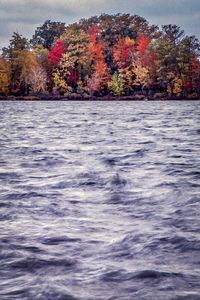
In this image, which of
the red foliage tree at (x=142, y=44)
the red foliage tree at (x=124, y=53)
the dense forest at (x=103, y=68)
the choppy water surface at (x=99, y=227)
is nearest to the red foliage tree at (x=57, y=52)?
the dense forest at (x=103, y=68)

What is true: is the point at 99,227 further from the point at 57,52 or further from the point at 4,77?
the point at 57,52

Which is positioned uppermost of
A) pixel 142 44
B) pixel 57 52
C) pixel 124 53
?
pixel 142 44

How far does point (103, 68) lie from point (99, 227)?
7745cm

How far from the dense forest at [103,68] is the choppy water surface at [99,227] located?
6660 cm

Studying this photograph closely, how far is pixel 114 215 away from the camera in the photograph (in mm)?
7172

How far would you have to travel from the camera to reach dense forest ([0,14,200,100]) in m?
78.3

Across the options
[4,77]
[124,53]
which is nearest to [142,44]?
[124,53]

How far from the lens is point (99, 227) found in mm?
6512

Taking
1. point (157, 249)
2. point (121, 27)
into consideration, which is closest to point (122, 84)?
point (121, 27)

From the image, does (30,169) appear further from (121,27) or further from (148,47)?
(121,27)

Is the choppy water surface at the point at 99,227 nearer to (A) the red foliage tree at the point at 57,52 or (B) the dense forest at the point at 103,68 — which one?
(B) the dense forest at the point at 103,68

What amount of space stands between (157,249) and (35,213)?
2355 mm

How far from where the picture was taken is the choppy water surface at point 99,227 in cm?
471

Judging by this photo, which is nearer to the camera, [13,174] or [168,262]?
[168,262]
